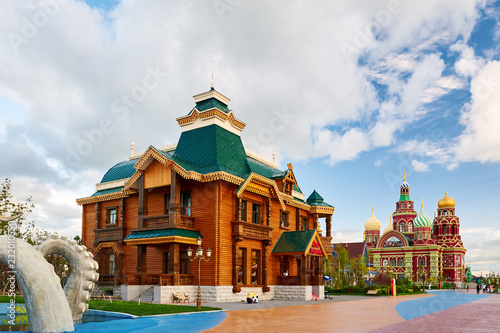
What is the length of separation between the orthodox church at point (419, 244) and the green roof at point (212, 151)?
6890cm

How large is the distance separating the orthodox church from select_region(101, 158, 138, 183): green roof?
69925 mm

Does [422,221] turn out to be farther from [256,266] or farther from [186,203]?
[186,203]

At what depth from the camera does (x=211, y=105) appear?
30000mm

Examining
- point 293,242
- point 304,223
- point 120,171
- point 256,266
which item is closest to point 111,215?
point 120,171

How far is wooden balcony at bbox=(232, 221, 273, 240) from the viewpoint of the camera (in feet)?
89.4

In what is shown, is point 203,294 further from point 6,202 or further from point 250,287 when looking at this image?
point 6,202

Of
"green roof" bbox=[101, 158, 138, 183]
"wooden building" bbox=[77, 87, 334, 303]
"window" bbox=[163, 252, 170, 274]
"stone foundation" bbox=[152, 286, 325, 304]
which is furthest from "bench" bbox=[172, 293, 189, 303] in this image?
"green roof" bbox=[101, 158, 138, 183]

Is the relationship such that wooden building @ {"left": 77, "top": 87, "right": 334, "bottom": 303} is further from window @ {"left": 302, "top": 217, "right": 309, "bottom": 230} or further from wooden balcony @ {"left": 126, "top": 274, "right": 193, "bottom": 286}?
window @ {"left": 302, "top": 217, "right": 309, "bottom": 230}

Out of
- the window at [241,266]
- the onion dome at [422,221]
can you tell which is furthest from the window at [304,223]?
the onion dome at [422,221]

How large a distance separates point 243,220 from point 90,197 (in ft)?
41.6

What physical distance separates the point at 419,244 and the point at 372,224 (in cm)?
1532

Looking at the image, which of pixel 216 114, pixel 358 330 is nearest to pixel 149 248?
pixel 216 114

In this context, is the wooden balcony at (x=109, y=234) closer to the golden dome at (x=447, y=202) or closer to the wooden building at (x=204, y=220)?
the wooden building at (x=204, y=220)

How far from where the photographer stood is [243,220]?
29.1 m
